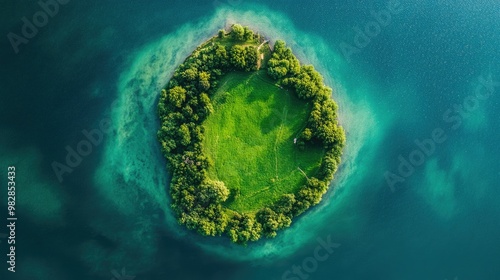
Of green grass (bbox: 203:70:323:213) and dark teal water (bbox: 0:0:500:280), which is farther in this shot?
green grass (bbox: 203:70:323:213)

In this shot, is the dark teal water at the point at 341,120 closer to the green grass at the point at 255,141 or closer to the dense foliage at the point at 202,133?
the dense foliage at the point at 202,133

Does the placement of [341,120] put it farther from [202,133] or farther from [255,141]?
[202,133]

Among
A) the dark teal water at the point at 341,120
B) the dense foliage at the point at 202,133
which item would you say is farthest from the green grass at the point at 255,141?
the dark teal water at the point at 341,120

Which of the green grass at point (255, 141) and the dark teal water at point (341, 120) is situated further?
the green grass at point (255, 141)

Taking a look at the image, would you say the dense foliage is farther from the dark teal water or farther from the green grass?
the dark teal water

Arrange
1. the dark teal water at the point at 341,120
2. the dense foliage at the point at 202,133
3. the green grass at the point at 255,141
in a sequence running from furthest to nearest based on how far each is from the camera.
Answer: the green grass at the point at 255,141 → the dark teal water at the point at 341,120 → the dense foliage at the point at 202,133

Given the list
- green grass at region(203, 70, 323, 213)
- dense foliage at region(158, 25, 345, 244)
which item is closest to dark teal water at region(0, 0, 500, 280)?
dense foliage at region(158, 25, 345, 244)
